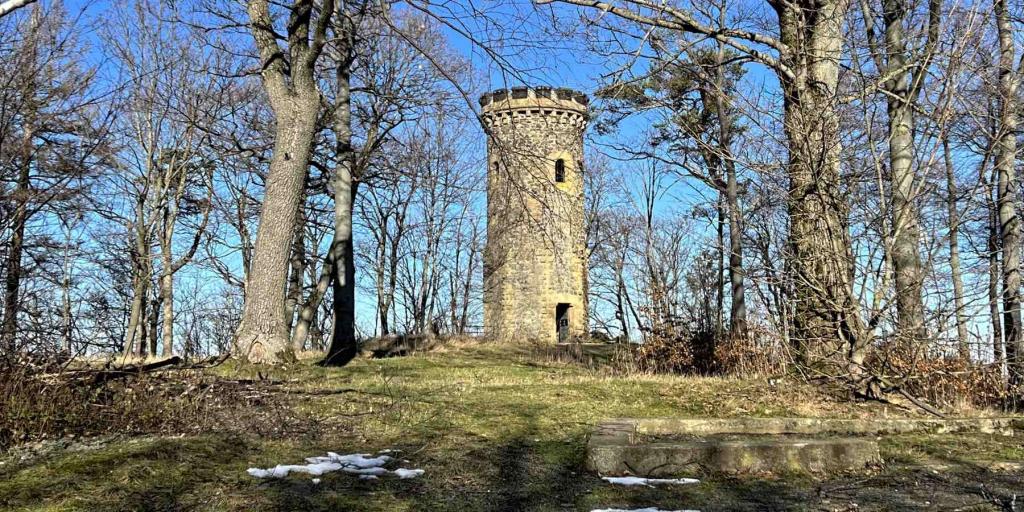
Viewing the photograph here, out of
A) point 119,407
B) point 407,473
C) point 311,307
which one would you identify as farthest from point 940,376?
point 311,307

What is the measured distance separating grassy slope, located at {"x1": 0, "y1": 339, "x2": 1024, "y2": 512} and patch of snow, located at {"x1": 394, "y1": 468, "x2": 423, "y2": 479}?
0.23ft

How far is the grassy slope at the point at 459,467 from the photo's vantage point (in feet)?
9.82

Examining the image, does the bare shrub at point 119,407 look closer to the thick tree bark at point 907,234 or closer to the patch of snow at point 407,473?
the patch of snow at point 407,473

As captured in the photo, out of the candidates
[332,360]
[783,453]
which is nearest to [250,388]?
[783,453]

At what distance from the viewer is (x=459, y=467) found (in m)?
3.72

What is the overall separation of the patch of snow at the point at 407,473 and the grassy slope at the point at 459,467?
0.23 ft

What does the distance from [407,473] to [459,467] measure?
309mm

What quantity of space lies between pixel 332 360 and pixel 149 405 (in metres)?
7.03

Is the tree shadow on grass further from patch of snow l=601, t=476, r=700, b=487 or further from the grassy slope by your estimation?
patch of snow l=601, t=476, r=700, b=487

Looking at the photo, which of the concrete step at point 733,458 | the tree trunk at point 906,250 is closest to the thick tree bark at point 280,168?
the concrete step at point 733,458

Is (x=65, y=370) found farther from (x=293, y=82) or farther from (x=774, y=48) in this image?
(x=774, y=48)

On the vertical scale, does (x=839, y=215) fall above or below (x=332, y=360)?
above

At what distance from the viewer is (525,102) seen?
28766 mm

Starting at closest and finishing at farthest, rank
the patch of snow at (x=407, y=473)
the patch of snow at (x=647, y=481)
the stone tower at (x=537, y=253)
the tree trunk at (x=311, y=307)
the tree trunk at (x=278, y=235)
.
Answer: the patch of snow at (x=647, y=481), the patch of snow at (x=407, y=473), the tree trunk at (x=278, y=235), the tree trunk at (x=311, y=307), the stone tower at (x=537, y=253)
